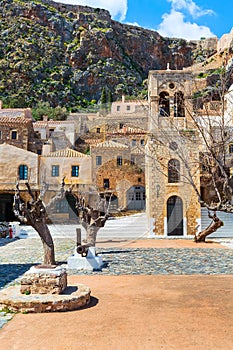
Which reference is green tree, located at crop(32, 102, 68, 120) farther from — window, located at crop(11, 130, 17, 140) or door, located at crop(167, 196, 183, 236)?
door, located at crop(167, 196, 183, 236)

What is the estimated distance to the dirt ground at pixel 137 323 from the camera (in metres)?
4.84

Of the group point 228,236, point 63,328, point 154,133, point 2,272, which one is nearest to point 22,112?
point 154,133

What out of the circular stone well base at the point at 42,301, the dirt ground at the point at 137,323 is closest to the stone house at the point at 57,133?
the dirt ground at the point at 137,323

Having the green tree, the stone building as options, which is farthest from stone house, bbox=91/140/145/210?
the green tree

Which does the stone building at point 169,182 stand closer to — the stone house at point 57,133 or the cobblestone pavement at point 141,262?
the cobblestone pavement at point 141,262

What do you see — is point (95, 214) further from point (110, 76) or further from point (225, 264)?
point (110, 76)

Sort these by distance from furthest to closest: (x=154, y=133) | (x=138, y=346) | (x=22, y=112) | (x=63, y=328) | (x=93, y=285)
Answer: (x=22, y=112), (x=154, y=133), (x=93, y=285), (x=63, y=328), (x=138, y=346)

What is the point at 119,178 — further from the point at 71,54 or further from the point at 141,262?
the point at 71,54

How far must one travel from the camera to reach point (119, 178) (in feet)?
50.3

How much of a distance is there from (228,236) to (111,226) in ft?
25.9

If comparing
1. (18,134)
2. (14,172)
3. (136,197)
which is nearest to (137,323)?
(136,197)

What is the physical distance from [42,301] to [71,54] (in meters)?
83.3

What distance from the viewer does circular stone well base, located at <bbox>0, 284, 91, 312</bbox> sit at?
6430 mm

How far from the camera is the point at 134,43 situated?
103062 millimetres
